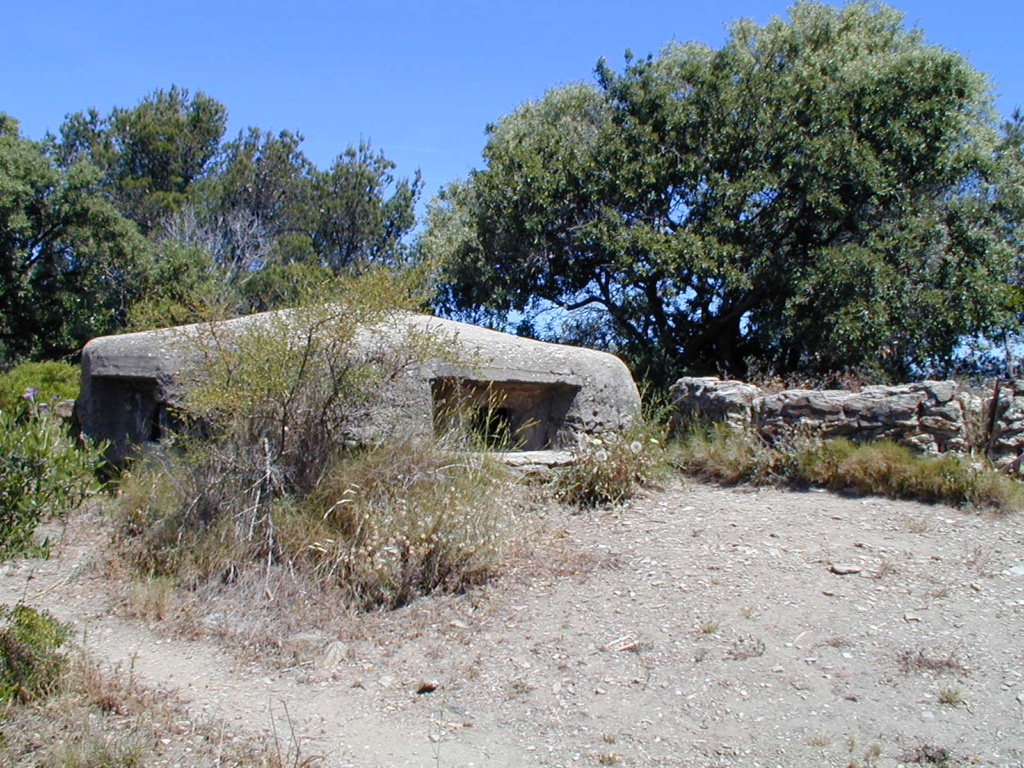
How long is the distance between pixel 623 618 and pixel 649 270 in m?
7.62

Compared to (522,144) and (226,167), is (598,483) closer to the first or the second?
(522,144)

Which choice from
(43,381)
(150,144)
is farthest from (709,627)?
(150,144)

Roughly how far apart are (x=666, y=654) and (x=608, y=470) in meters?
2.52

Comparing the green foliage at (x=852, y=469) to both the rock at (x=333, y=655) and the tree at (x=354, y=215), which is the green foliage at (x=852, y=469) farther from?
the tree at (x=354, y=215)

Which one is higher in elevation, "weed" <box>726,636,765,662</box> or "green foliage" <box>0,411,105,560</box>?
"green foliage" <box>0,411,105,560</box>

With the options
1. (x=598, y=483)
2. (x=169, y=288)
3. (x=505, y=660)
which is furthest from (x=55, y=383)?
(x=505, y=660)

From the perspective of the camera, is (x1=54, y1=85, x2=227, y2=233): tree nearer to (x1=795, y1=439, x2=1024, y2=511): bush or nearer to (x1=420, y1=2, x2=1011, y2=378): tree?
(x1=420, y1=2, x2=1011, y2=378): tree

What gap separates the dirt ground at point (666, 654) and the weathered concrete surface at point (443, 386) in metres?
1.26

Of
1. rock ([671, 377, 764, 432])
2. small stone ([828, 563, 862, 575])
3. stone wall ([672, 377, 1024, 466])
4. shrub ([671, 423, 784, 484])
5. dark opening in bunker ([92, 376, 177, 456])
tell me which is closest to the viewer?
small stone ([828, 563, 862, 575])

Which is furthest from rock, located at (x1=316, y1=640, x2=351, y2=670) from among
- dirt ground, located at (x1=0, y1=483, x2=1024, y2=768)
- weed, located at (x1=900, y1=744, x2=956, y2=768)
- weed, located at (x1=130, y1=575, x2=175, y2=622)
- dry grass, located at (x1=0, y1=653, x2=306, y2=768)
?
weed, located at (x1=900, y1=744, x2=956, y2=768)

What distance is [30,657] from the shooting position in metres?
4.21

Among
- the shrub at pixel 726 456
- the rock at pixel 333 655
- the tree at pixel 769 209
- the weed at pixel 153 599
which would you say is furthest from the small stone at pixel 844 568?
the tree at pixel 769 209

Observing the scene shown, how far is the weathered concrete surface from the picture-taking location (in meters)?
6.56

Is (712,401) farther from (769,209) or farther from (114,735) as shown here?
(114,735)
